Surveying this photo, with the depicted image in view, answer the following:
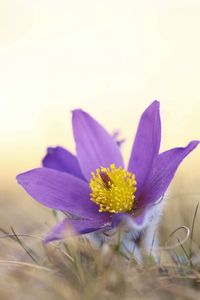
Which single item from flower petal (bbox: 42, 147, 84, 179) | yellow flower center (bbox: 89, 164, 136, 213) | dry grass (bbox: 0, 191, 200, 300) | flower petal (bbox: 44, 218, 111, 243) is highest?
flower petal (bbox: 42, 147, 84, 179)

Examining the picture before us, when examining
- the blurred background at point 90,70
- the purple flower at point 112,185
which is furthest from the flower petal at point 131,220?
the blurred background at point 90,70

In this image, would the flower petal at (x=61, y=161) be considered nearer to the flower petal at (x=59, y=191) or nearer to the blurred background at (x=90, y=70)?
the flower petal at (x=59, y=191)

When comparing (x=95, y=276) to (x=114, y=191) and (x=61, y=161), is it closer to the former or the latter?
(x=114, y=191)

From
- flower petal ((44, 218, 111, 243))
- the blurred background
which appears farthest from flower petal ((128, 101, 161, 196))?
the blurred background

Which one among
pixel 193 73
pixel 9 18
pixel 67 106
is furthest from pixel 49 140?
pixel 9 18

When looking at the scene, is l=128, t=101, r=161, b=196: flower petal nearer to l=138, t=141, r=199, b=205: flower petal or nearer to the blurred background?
l=138, t=141, r=199, b=205: flower petal

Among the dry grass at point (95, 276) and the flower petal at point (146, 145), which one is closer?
the dry grass at point (95, 276)

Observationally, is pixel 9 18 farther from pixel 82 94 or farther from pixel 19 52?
pixel 82 94
